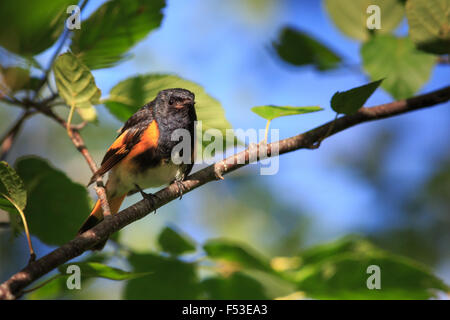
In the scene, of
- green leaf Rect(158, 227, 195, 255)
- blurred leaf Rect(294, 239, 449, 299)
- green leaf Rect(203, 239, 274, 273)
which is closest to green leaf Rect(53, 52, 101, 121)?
green leaf Rect(158, 227, 195, 255)

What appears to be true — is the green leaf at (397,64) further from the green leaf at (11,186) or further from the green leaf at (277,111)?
the green leaf at (11,186)

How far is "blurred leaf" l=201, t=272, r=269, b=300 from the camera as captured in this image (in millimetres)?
1793

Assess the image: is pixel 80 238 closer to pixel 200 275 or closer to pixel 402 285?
pixel 200 275

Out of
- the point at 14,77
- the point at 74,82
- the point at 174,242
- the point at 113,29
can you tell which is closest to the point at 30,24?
the point at 74,82

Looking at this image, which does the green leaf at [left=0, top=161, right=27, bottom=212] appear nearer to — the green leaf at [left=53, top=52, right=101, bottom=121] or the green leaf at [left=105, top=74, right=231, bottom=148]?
the green leaf at [left=53, top=52, right=101, bottom=121]

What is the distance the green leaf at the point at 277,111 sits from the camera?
146 cm

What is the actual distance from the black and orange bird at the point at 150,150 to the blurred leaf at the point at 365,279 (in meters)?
0.81

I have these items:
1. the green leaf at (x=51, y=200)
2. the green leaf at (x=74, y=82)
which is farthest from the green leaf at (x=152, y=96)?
the green leaf at (x=51, y=200)

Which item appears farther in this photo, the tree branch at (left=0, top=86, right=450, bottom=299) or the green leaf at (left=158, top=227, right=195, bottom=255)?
the green leaf at (left=158, top=227, right=195, bottom=255)

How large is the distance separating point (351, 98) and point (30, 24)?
107 centimetres

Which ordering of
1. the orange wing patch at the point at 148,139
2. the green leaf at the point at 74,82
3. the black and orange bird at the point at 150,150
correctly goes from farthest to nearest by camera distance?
the orange wing patch at the point at 148,139 → the black and orange bird at the point at 150,150 → the green leaf at the point at 74,82

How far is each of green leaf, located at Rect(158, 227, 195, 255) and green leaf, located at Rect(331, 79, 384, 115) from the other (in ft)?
2.70

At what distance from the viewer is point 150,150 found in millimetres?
2211
